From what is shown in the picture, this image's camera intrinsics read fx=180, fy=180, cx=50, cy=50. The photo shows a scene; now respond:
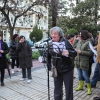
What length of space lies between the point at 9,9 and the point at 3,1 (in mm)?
713

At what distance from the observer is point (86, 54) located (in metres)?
4.74

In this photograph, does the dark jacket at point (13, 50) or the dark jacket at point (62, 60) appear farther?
the dark jacket at point (13, 50)

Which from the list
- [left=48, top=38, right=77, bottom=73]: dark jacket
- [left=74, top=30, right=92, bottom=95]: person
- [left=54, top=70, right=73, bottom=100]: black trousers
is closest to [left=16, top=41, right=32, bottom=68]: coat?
[left=74, top=30, right=92, bottom=95]: person

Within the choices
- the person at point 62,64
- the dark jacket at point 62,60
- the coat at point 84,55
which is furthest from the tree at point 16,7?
the dark jacket at point 62,60

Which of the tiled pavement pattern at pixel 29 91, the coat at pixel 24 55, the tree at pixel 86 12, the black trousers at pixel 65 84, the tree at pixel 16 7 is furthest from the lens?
the tree at pixel 86 12

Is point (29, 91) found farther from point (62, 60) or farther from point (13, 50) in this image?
point (13, 50)

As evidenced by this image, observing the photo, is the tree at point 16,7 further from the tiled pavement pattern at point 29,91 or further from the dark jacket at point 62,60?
the dark jacket at point 62,60

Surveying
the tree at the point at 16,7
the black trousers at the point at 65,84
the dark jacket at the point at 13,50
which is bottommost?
the black trousers at the point at 65,84

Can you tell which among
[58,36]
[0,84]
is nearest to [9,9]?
[0,84]

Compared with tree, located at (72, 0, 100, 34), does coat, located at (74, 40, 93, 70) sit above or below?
below

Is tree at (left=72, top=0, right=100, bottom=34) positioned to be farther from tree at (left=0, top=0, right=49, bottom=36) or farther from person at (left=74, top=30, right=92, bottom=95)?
person at (left=74, top=30, right=92, bottom=95)

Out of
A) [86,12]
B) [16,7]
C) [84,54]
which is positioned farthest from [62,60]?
[86,12]

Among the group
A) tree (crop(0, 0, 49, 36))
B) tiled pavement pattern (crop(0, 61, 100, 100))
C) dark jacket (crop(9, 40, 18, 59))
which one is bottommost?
tiled pavement pattern (crop(0, 61, 100, 100))

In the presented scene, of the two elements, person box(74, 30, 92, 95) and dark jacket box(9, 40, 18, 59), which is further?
dark jacket box(9, 40, 18, 59)
